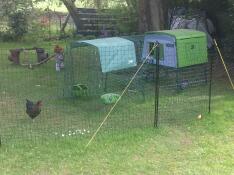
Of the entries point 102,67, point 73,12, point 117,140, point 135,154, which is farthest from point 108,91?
point 73,12

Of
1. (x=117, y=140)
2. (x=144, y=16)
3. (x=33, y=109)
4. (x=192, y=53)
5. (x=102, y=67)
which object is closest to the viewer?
(x=117, y=140)

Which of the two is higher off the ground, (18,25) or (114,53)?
(18,25)

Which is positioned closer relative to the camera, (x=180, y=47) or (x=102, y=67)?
(x=102, y=67)

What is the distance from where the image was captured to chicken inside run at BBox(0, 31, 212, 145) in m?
7.78

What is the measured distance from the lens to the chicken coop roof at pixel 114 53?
9.03 metres

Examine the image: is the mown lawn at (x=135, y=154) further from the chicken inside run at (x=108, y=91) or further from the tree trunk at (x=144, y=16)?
the tree trunk at (x=144, y=16)

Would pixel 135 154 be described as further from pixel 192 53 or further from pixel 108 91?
pixel 192 53

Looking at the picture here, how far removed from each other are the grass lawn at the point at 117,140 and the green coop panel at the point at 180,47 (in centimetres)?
87

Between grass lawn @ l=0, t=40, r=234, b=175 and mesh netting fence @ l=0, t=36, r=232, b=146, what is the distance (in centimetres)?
2

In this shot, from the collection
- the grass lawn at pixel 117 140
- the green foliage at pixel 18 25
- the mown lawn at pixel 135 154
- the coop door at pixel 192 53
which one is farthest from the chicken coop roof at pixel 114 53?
the green foliage at pixel 18 25

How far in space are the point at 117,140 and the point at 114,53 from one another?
2530 millimetres

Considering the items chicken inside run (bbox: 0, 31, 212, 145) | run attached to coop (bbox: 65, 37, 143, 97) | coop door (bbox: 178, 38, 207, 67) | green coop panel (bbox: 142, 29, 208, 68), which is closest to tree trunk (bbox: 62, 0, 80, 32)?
run attached to coop (bbox: 65, 37, 143, 97)

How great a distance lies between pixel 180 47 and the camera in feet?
33.6

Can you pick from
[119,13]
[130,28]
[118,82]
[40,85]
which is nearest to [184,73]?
[118,82]
